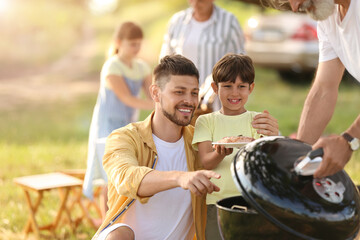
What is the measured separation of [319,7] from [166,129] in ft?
3.23

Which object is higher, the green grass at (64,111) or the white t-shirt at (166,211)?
the white t-shirt at (166,211)

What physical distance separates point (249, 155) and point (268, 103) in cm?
951

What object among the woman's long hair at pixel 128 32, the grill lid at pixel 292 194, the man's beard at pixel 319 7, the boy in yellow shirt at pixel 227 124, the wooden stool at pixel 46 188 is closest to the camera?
the grill lid at pixel 292 194

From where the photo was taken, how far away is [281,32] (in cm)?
1288

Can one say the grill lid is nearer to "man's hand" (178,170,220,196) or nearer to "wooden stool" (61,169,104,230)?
"man's hand" (178,170,220,196)

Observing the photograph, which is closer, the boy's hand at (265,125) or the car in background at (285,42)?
the boy's hand at (265,125)

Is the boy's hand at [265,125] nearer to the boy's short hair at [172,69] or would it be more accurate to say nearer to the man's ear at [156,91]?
the boy's short hair at [172,69]

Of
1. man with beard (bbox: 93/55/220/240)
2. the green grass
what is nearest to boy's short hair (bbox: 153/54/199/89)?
man with beard (bbox: 93/55/220/240)

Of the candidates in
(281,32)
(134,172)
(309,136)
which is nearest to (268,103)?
(281,32)

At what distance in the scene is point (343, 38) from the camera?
10.5ft

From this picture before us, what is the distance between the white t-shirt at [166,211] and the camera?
3.09 meters

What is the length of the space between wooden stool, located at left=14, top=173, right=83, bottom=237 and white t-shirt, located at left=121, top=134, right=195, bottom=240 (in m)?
1.94

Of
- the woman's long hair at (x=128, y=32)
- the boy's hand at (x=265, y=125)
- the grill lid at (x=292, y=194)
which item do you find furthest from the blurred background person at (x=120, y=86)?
the grill lid at (x=292, y=194)

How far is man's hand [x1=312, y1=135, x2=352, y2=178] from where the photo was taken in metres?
2.26
